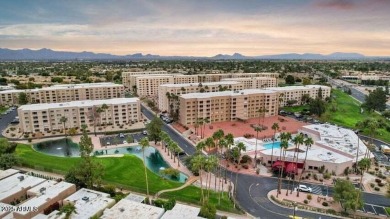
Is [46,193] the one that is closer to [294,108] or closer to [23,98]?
[23,98]

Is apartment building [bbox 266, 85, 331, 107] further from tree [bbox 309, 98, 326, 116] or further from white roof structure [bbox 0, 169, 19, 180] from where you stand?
white roof structure [bbox 0, 169, 19, 180]

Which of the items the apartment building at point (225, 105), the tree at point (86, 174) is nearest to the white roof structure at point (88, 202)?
the tree at point (86, 174)

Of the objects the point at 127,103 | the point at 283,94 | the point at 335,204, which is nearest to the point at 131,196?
the point at 335,204

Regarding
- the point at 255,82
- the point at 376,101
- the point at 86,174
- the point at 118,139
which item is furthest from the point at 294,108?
the point at 86,174

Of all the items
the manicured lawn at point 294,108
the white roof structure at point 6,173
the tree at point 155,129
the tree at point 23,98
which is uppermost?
the tree at point 23,98

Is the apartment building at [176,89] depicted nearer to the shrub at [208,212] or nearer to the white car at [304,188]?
the white car at [304,188]

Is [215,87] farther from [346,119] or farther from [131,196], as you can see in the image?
→ [131,196]

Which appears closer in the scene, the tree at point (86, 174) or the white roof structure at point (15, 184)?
the white roof structure at point (15, 184)
